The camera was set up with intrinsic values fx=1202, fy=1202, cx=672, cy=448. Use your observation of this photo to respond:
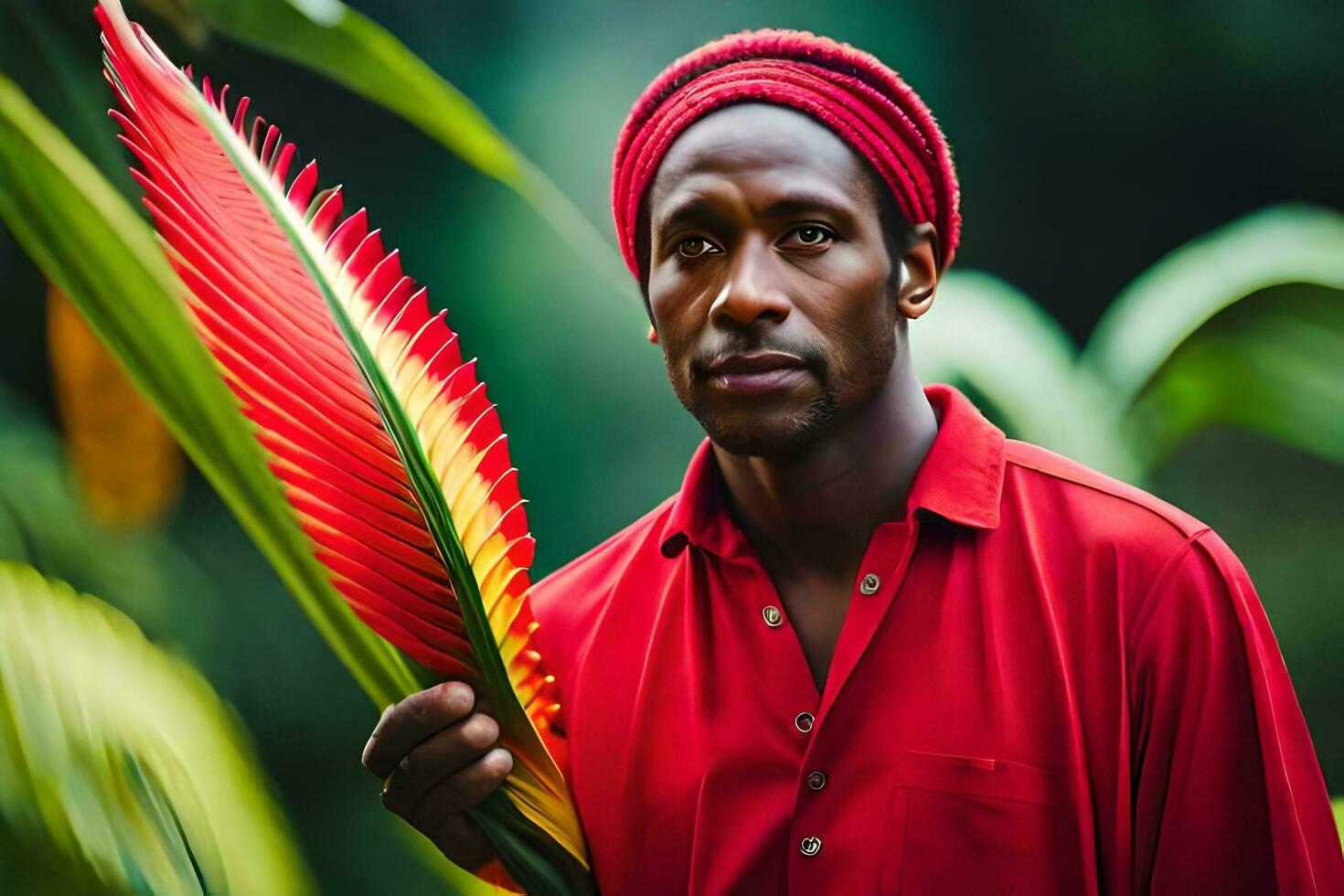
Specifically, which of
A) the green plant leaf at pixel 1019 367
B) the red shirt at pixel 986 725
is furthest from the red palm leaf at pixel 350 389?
the green plant leaf at pixel 1019 367

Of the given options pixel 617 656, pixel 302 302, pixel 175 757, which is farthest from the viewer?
pixel 175 757

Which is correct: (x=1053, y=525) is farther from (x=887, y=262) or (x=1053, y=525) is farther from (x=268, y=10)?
(x=268, y=10)

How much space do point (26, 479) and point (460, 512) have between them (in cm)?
80

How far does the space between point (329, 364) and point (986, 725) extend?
0.67 meters

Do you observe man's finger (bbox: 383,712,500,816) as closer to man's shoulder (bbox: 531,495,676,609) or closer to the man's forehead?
man's shoulder (bbox: 531,495,676,609)

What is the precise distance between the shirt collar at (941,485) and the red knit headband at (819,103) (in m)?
0.18

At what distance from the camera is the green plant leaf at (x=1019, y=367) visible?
143cm

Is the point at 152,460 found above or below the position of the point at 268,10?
below

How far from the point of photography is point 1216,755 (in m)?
1.01

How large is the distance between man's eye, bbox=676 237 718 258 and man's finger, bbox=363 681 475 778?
0.46 metres

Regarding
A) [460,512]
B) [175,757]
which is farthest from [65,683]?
[460,512]

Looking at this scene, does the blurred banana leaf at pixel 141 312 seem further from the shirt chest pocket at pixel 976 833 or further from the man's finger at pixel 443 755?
the shirt chest pocket at pixel 976 833

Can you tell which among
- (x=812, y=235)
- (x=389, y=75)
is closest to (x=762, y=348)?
(x=812, y=235)

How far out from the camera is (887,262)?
45.2 inches
